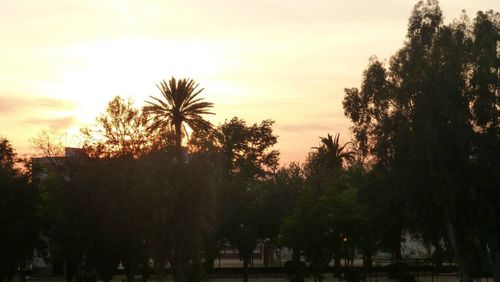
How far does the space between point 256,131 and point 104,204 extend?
6454 cm

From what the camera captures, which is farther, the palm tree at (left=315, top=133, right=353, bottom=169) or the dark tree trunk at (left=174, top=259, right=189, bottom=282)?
the palm tree at (left=315, top=133, right=353, bottom=169)

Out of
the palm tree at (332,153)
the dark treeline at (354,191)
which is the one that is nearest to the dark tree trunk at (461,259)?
the dark treeline at (354,191)

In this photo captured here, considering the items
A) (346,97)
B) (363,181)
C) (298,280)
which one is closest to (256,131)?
(363,181)

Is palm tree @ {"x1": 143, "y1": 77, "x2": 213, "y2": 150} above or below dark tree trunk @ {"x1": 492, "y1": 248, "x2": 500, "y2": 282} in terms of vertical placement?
above

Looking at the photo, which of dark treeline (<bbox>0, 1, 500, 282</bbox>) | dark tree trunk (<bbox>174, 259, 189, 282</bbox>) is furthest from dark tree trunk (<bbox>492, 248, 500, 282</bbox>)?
dark tree trunk (<bbox>174, 259, 189, 282</bbox>)

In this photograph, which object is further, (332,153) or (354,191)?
Answer: (332,153)

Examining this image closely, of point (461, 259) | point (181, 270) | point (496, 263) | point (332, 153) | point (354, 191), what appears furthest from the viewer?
point (332, 153)

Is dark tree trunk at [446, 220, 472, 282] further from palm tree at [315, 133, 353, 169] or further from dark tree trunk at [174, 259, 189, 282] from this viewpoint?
palm tree at [315, 133, 353, 169]

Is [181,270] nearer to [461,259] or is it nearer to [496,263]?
[461,259]

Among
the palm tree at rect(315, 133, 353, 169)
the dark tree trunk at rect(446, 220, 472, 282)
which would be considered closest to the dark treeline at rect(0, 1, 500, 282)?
the dark tree trunk at rect(446, 220, 472, 282)

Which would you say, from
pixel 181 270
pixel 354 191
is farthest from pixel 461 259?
pixel 181 270

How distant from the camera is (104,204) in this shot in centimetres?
4991

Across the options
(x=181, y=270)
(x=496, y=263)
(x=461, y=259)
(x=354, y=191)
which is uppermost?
(x=354, y=191)

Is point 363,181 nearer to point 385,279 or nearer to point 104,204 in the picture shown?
point 385,279
